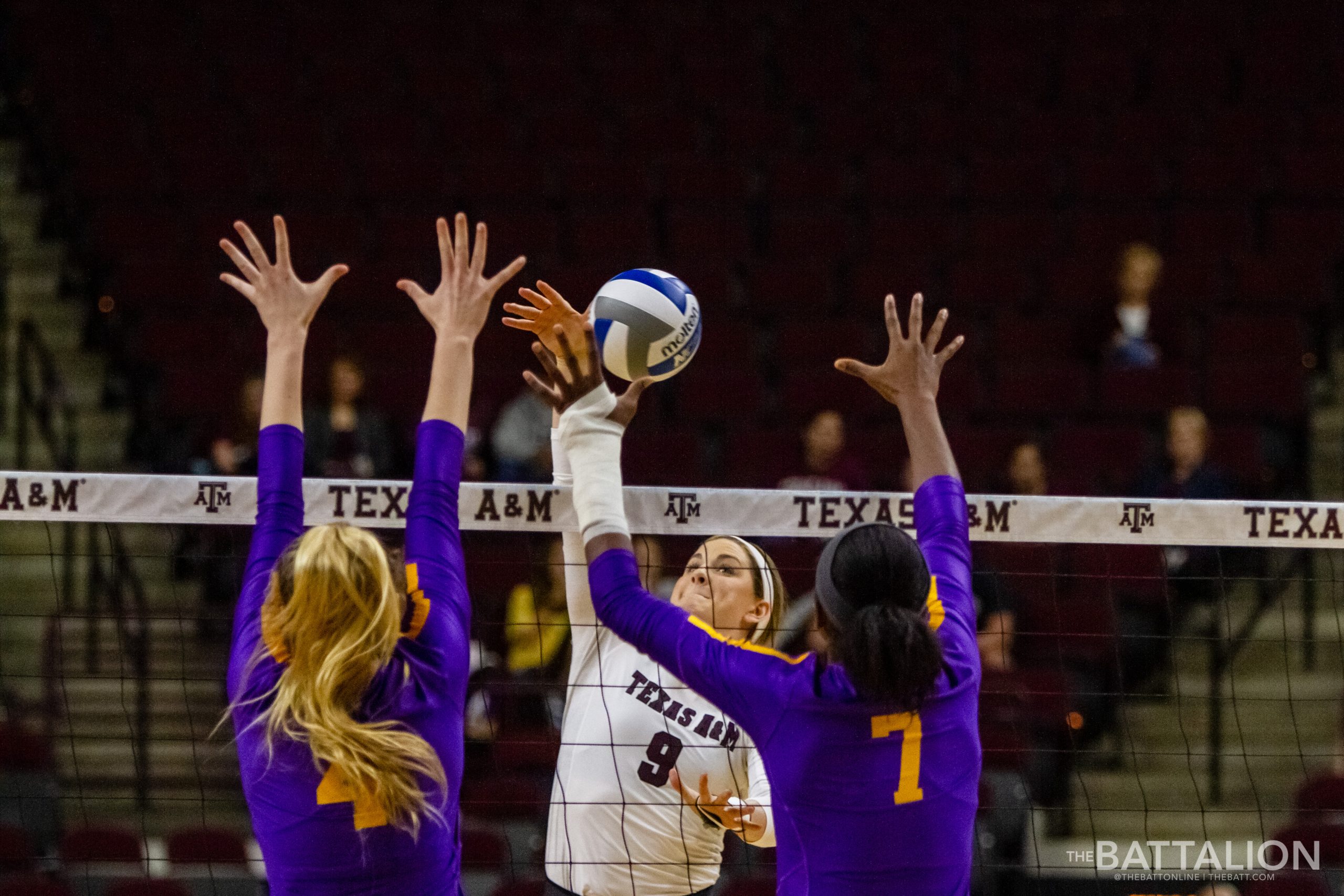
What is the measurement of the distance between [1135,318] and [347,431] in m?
5.34

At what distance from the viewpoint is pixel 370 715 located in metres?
2.95

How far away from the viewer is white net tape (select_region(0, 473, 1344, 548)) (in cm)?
430

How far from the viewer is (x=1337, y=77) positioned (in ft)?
40.5

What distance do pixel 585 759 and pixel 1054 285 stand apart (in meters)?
7.64

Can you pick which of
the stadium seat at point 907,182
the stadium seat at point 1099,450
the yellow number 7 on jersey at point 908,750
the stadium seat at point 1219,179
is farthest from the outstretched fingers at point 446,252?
the stadium seat at point 1219,179

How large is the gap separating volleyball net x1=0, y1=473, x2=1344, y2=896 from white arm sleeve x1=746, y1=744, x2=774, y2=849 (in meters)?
1.18

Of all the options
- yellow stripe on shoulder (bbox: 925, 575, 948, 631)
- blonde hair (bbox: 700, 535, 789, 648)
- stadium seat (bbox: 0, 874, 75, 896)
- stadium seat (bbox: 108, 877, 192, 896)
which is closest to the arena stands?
stadium seat (bbox: 108, 877, 192, 896)

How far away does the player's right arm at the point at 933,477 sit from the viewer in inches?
125

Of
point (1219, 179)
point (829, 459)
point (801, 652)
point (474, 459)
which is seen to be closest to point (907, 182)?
point (1219, 179)

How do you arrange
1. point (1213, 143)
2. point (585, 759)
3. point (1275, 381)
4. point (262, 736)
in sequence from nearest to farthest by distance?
point (262, 736) → point (585, 759) → point (1275, 381) → point (1213, 143)

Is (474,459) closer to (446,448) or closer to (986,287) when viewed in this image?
(986,287)

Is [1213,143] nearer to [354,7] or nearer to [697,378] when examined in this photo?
[697,378]

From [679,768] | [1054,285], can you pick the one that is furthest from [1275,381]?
[679,768]

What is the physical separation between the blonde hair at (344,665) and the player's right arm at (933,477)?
3.61ft
